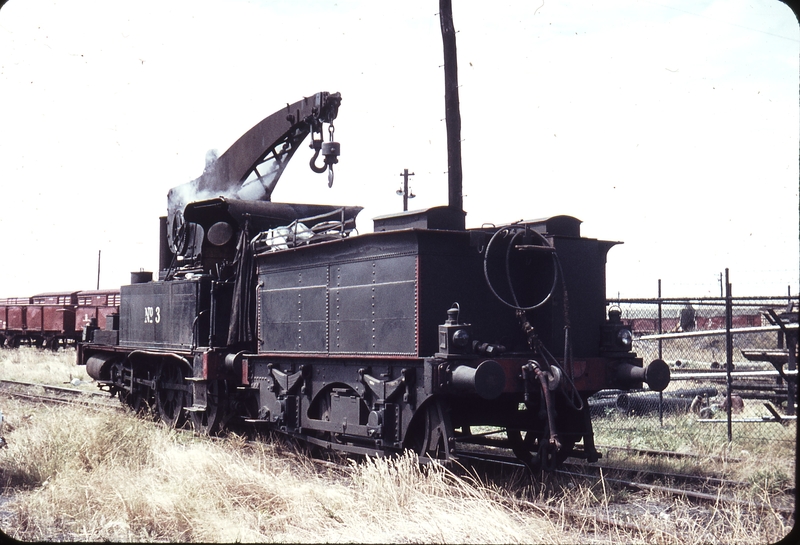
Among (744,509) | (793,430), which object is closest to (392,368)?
(744,509)

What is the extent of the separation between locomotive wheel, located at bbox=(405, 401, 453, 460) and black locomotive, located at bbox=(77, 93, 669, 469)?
22 millimetres

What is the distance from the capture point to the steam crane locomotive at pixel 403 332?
8352 mm

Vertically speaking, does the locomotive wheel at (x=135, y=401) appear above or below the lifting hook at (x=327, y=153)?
below

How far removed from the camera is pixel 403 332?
852 cm

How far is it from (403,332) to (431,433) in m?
1.13

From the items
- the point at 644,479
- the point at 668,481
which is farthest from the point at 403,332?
the point at 668,481

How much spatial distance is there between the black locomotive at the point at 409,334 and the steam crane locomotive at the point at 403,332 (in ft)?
0.07

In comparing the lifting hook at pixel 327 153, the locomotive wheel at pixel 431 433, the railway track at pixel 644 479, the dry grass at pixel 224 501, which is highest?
the lifting hook at pixel 327 153

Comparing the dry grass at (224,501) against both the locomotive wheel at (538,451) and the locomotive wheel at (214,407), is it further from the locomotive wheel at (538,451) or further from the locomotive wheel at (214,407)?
the locomotive wheel at (214,407)

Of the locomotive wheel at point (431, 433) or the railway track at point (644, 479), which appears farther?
the locomotive wheel at point (431, 433)

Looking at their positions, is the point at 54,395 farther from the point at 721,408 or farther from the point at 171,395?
the point at 721,408

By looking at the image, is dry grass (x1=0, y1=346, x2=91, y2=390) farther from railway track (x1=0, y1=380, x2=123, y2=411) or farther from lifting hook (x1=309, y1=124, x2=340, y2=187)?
lifting hook (x1=309, y1=124, x2=340, y2=187)

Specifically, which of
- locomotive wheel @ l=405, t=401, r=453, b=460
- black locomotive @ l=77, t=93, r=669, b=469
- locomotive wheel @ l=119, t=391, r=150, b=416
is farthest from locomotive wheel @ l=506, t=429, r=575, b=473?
locomotive wheel @ l=119, t=391, r=150, b=416

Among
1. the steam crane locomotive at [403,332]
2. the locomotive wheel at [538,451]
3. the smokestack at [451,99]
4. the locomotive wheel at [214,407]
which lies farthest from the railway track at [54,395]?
the locomotive wheel at [538,451]
